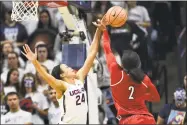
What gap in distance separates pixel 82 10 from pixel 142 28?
3.40m

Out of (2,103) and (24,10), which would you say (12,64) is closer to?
(2,103)

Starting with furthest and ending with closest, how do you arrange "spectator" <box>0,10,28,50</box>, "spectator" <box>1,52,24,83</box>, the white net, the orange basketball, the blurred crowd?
"spectator" <box>0,10,28,50</box>
"spectator" <box>1,52,24,83</box>
the blurred crowd
the white net
the orange basketball

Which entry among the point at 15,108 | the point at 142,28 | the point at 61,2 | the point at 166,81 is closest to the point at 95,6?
the point at 142,28

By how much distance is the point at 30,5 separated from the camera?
9500mm

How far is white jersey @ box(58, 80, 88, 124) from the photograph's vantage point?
850 cm

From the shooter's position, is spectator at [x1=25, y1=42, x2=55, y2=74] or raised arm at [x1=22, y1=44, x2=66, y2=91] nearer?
raised arm at [x1=22, y1=44, x2=66, y2=91]

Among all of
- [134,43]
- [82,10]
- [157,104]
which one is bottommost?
[157,104]

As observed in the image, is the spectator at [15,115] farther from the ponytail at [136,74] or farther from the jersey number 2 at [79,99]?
the ponytail at [136,74]

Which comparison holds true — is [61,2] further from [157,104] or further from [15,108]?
[157,104]

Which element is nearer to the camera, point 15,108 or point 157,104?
point 15,108

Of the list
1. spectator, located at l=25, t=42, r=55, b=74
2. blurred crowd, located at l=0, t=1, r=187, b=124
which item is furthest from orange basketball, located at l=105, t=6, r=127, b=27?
spectator, located at l=25, t=42, r=55, b=74

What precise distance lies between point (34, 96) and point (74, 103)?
404cm

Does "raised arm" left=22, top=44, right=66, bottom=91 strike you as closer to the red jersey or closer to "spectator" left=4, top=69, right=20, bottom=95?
the red jersey

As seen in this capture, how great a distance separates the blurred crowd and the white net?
7.20 feet
